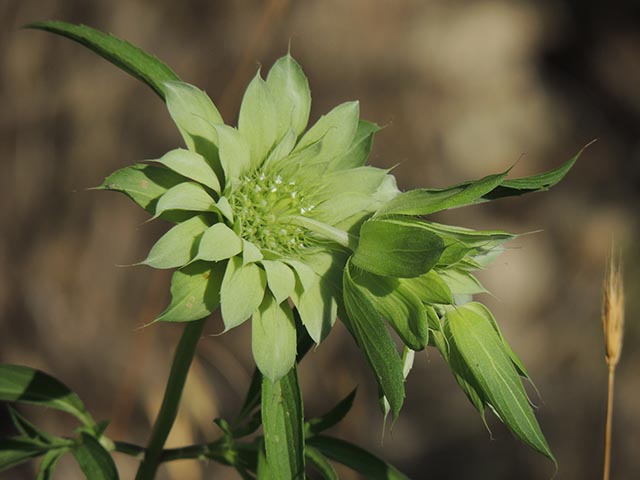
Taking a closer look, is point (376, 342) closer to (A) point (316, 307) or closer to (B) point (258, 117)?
(A) point (316, 307)

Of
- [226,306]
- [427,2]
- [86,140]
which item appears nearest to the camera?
[226,306]

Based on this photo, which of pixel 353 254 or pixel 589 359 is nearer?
pixel 353 254

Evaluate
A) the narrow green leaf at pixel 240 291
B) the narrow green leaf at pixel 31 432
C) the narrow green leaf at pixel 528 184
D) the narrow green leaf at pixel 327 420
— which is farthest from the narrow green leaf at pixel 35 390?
the narrow green leaf at pixel 528 184

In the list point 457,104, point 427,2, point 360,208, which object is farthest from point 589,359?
point 360,208

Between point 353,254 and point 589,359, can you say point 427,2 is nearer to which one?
point 589,359

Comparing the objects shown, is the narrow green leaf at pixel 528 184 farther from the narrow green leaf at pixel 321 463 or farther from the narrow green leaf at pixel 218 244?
the narrow green leaf at pixel 321 463

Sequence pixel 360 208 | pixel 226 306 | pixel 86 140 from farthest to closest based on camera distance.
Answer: pixel 86 140, pixel 360 208, pixel 226 306
